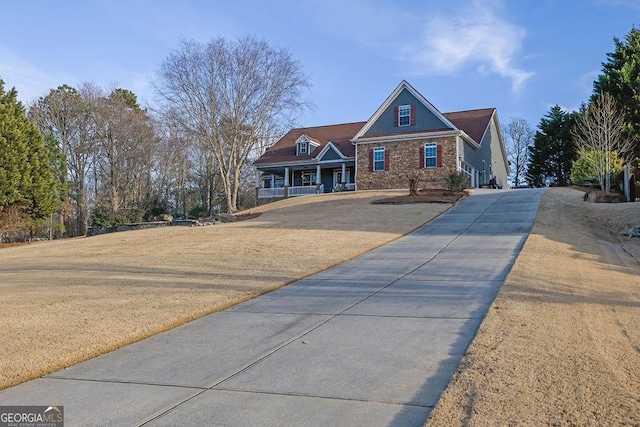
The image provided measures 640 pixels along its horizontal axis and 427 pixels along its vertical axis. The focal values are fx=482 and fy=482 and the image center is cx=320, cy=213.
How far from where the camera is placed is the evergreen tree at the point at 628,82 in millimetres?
31516

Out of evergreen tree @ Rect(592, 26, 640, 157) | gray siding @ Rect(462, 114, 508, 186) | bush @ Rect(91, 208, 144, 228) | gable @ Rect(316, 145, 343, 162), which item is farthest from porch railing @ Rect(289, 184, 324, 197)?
evergreen tree @ Rect(592, 26, 640, 157)

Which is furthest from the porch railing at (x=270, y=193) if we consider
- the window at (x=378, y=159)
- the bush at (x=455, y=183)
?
the bush at (x=455, y=183)

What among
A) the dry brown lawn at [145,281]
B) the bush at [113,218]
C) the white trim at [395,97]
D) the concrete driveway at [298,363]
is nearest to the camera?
the concrete driveway at [298,363]

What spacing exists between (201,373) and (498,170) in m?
42.2

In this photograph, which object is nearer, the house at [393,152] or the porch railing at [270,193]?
the house at [393,152]

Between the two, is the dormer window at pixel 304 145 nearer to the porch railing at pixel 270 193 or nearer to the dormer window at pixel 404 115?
the porch railing at pixel 270 193

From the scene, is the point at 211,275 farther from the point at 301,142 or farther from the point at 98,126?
the point at 98,126

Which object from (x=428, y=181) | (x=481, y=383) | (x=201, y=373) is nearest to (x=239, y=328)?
(x=201, y=373)

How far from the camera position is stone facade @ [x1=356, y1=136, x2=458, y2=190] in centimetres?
3053

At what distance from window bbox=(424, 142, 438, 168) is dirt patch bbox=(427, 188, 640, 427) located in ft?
72.5

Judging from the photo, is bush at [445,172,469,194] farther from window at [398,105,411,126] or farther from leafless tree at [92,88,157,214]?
leafless tree at [92,88,157,214]

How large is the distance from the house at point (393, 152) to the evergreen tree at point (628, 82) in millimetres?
8360

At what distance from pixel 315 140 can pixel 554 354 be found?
119ft

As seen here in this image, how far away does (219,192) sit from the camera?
163ft
